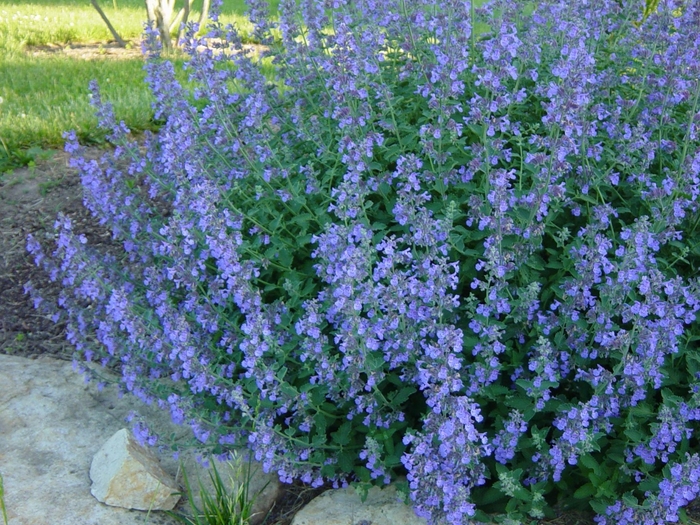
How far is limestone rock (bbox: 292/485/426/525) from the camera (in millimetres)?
2828

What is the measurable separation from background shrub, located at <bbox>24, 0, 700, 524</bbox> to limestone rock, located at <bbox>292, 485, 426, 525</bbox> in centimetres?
9

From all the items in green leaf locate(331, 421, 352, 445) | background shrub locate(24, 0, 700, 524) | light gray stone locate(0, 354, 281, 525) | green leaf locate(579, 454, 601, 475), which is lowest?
light gray stone locate(0, 354, 281, 525)

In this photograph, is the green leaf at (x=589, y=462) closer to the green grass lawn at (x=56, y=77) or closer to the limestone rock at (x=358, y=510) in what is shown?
the limestone rock at (x=358, y=510)

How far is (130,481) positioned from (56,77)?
215 inches

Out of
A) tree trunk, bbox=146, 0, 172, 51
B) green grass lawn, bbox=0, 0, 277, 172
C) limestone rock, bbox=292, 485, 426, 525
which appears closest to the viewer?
limestone rock, bbox=292, 485, 426, 525

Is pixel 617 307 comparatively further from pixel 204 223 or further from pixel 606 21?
pixel 606 21

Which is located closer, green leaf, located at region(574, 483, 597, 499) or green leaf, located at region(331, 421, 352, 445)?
green leaf, located at region(574, 483, 597, 499)

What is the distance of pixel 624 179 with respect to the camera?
132 inches

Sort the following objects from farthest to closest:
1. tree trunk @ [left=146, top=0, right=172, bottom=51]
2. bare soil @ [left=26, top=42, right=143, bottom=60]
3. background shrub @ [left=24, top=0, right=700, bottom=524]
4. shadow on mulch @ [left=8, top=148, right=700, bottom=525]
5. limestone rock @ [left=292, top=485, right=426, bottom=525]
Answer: bare soil @ [left=26, top=42, right=143, bottom=60], tree trunk @ [left=146, top=0, right=172, bottom=51], shadow on mulch @ [left=8, top=148, right=700, bottom=525], limestone rock @ [left=292, top=485, right=426, bottom=525], background shrub @ [left=24, top=0, right=700, bottom=524]

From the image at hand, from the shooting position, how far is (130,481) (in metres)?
2.95

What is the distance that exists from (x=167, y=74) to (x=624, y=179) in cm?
203

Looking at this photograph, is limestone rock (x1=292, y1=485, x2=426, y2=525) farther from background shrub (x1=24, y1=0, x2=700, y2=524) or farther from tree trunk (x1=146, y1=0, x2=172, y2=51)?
tree trunk (x1=146, y1=0, x2=172, y2=51)

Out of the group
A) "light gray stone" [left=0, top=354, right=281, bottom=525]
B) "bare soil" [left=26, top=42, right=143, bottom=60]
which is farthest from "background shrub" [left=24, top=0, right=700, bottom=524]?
"bare soil" [left=26, top=42, right=143, bottom=60]

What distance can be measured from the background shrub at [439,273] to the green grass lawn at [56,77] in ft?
8.15
